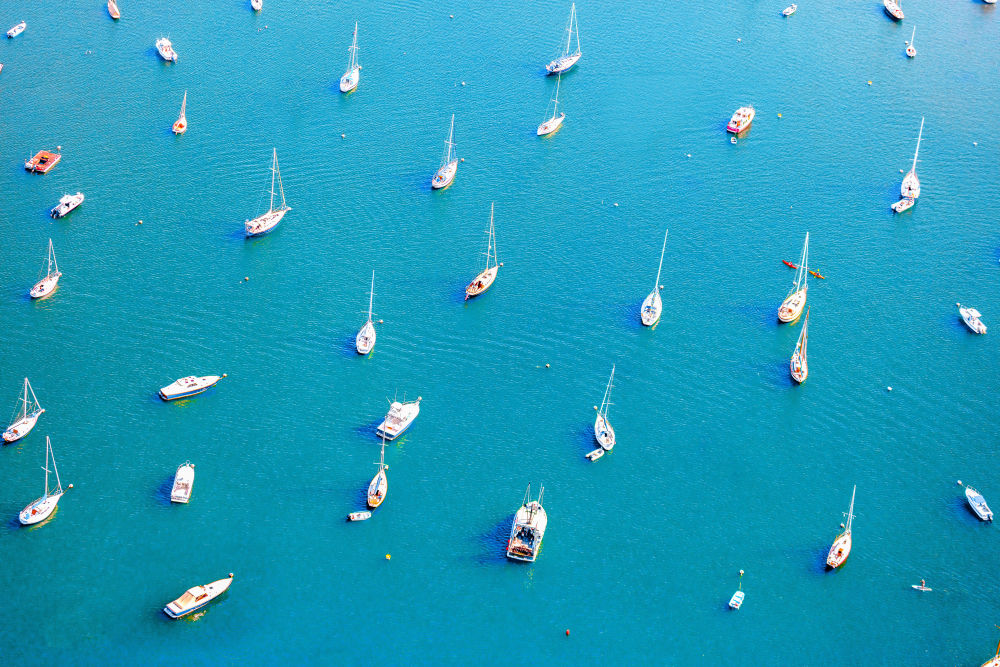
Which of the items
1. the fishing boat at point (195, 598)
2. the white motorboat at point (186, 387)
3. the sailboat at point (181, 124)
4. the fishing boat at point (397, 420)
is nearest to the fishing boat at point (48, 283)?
the white motorboat at point (186, 387)

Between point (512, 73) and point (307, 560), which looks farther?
point (512, 73)

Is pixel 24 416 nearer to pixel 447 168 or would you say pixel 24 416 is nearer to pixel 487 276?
pixel 487 276

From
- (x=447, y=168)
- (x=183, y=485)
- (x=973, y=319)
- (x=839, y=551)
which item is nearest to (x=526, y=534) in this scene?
(x=839, y=551)

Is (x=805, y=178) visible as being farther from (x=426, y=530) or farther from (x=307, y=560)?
(x=307, y=560)

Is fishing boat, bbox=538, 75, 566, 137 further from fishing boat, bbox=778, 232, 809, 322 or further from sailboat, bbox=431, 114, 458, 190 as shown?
fishing boat, bbox=778, 232, 809, 322

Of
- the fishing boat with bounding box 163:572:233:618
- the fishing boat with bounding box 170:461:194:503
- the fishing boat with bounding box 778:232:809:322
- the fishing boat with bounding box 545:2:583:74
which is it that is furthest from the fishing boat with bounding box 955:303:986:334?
the fishing boat with bounding box 170:461:194:503

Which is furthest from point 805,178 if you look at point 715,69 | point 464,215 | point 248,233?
point 248,233
